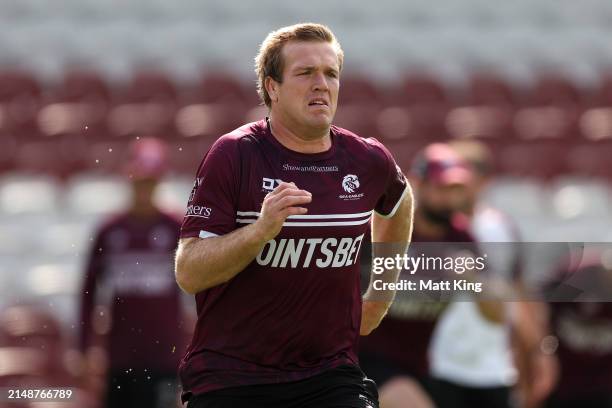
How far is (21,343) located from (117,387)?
57 centimetres

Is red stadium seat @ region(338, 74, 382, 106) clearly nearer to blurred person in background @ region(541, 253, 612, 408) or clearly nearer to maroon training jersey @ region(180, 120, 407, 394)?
blurred person in background @ region(541, 253, 612, 408)

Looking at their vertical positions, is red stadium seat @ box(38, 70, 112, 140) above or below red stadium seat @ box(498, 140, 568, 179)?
above

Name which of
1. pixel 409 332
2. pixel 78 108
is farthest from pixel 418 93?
pixel 409 332

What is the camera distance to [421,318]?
5965 mm

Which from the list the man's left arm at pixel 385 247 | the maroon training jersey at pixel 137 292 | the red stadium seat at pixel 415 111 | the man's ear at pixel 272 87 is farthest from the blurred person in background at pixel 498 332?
the red stadium seat at pixel 415 111

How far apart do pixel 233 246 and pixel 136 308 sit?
3.45 m

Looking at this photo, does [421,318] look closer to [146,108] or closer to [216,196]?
→ [216,196]

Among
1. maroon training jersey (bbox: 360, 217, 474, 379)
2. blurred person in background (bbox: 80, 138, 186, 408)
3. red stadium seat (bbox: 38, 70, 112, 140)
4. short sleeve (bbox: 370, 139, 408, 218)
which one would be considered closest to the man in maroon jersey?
short sleeve (bbox: 370, 139, 408, 218)

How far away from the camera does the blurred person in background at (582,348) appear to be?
6.77m

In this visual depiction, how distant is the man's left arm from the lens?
4.05 m

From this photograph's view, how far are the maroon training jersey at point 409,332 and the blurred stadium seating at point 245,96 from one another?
3.02 metres

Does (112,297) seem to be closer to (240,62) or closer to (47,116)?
(47,116)

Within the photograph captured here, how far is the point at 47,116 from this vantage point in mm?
12039

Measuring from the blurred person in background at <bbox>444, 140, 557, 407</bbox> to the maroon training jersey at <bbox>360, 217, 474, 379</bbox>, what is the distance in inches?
5.2
